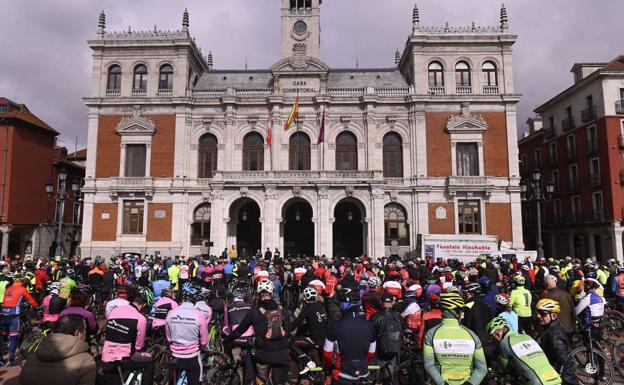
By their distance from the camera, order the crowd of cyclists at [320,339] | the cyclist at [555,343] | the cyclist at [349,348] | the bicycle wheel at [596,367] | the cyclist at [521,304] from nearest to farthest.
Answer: the crowd of cyclists at [320,339], the cyclist at [555,343], the cyclist at [349,348], the bicycle wheel at [596,367], the cyclist at [521,304]

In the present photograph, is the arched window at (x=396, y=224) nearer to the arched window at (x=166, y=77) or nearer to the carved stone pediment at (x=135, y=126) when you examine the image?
the carved stone pediment at (x=135, y=126)

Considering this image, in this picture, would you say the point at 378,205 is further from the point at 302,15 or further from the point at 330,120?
the point at 302,15

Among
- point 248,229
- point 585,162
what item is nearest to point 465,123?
point 585,162

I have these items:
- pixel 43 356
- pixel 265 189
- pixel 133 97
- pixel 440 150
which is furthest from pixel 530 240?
pixel 43 356

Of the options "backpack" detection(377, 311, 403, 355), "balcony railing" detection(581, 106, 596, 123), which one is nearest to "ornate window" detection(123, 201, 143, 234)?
"backpack" detection(377, 311, 403, 355)

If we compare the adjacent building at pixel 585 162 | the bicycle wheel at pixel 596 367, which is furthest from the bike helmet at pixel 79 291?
the adjacent building at pixel 585 162

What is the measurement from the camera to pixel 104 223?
104ft

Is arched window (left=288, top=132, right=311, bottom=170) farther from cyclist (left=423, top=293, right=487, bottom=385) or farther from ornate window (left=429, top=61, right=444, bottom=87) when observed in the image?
cyclist (left=423, top=293, right=487, bottom=385)

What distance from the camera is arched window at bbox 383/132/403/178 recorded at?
3189cm

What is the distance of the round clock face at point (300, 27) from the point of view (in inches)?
1367

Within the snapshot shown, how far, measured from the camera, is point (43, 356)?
11.6 ft

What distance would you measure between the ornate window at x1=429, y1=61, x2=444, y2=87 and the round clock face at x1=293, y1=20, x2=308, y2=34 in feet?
36.2

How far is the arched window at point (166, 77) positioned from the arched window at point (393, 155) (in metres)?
18.1

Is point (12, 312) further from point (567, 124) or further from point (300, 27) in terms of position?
point (567, 124)
